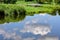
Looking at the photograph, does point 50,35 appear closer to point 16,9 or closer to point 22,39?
point 22,39

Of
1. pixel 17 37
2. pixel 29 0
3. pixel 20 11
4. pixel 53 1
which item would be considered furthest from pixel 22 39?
pixel 29 0

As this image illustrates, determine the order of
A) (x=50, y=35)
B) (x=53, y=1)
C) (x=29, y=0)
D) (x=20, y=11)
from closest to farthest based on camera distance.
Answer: (x=50, y=35)
(x=20, y=11)
(x=53, y=1)
(x=29, y=0)

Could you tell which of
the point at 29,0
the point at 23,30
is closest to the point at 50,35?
the point at 23,30

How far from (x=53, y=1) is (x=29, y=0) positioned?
11119 mm

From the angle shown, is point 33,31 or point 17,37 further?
point 33,31

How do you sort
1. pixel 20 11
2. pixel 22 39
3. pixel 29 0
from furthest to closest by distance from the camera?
pixel 29 0, pixel 20 11, pixel 22 39

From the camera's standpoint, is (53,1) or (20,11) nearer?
(20,11)

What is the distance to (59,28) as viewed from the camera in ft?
60.3

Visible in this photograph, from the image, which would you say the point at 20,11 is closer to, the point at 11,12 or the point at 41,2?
the point at 11,12

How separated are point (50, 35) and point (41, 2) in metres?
38.7

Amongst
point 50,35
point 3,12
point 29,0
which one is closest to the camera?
point 50,35

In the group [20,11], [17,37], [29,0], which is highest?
[17,37]

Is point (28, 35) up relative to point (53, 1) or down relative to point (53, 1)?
up

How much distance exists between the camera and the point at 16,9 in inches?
1226
